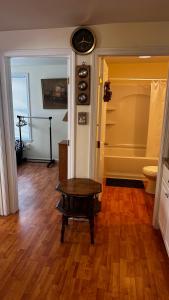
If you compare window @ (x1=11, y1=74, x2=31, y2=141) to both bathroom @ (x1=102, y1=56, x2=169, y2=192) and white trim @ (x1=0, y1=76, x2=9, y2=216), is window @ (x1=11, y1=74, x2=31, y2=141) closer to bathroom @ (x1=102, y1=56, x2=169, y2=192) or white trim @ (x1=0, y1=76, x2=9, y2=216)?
bathroom @ (x1=102, y1=56, x2=169, y2=192)

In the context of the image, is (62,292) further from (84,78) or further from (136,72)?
(136,72)

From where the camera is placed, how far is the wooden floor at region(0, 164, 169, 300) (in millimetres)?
1682

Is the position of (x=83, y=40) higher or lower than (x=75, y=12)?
lower

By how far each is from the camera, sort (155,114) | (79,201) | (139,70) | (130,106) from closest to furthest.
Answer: (79,201), (155,114), (139,70), (130,106)

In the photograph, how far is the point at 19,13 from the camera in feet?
5.94

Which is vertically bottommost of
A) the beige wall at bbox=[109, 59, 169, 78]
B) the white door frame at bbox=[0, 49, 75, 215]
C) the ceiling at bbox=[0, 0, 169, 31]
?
the white door frame at bbox=[0, 49, 75, 215]

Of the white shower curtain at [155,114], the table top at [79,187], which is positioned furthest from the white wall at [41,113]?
the table top at [79,187]

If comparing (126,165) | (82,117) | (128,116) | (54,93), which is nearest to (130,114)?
(128,116)

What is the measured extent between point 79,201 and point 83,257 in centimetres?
55

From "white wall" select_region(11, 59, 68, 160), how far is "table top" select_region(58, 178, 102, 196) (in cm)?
258

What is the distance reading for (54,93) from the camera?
4621mm

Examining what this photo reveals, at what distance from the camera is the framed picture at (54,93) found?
4.54m

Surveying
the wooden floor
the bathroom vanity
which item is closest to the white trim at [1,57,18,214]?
the wooden floor

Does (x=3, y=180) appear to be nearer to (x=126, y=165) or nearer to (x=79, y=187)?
(x=79, y=187)
